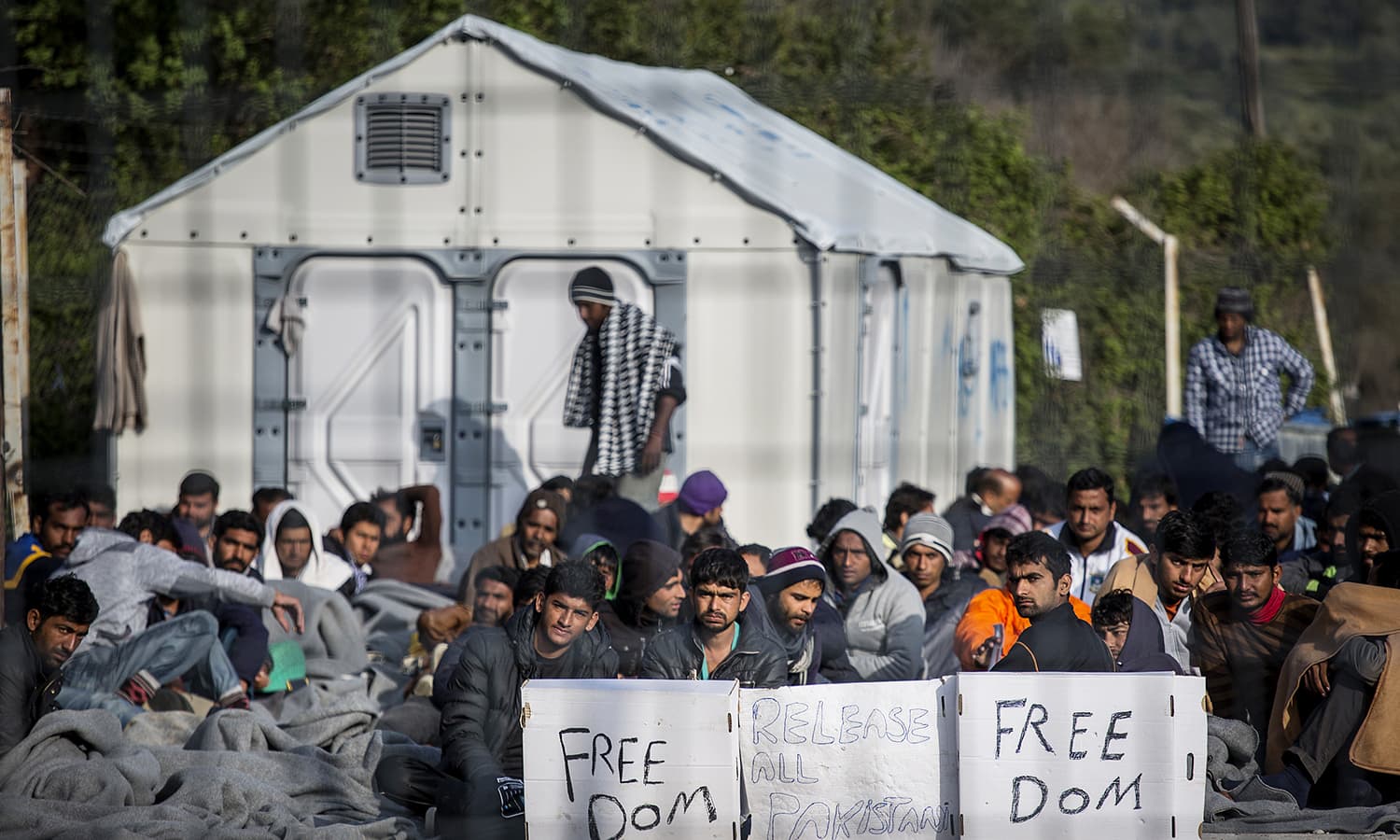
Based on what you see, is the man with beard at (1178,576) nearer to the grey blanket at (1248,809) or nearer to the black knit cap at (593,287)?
the grey blanket at (1248,809)

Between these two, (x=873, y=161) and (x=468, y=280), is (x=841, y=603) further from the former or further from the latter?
(x=873, y=161)

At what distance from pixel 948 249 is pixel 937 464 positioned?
1.17m

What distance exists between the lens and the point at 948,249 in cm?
712

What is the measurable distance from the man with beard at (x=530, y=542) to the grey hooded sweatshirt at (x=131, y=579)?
2.46 ft

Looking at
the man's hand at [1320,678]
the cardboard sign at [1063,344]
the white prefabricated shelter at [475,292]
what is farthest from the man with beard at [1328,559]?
the cardboard sign at [1063,344]

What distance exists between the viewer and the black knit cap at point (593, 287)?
5.59m

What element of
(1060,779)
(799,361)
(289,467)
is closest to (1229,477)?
(799,361)

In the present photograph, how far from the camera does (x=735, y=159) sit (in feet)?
20.8

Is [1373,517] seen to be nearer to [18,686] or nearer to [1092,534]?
[1092,534]

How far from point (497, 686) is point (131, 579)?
4.63ft

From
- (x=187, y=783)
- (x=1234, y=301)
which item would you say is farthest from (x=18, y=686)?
(x=1234, y=301)

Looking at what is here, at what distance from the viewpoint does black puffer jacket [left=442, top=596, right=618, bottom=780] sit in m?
3.26

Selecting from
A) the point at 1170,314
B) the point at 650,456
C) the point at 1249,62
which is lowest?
the point at 650,456

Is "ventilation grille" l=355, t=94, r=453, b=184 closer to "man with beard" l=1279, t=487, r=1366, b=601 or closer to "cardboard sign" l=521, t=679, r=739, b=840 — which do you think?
"man with beard" l=1279, t=487, r=1366, b=601
